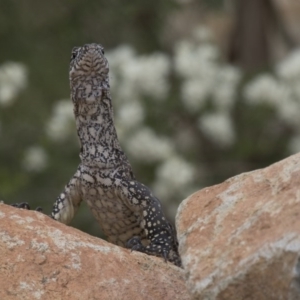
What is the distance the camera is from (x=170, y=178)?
27.7 feet

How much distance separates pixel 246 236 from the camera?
3.46 meters

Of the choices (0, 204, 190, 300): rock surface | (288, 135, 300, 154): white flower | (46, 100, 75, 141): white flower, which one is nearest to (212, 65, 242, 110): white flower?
(288, 135, 300, 154): white flower

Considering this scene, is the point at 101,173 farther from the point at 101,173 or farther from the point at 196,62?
the point at 196,62

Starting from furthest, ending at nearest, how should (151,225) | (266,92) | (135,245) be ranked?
(266,92) < (151,225) < (135,245)

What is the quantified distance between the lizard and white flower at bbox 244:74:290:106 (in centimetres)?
357

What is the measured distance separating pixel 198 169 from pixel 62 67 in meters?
2.84

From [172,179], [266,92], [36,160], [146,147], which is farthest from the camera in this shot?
[36,160]

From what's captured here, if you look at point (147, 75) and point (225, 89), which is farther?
point (225, 89)

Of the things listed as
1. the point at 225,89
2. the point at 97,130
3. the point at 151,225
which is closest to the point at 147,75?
the point at 225,89

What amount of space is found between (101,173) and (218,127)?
11.8 ft

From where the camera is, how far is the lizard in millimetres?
5449

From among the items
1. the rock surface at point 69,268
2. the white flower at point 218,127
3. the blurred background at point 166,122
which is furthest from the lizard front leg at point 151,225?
the white flower at point 218,127

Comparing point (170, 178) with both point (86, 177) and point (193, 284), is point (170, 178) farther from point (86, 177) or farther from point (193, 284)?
point (193, 284)

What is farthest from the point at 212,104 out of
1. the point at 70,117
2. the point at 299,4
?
the point at 299,4
